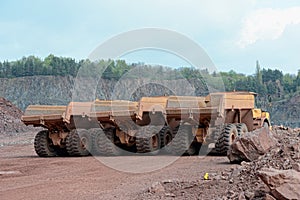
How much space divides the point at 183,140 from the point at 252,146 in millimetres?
4250

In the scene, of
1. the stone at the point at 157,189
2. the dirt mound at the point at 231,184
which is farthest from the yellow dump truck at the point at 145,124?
the stone at the point at 157,189

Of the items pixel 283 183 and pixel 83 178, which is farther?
pixel 83 178

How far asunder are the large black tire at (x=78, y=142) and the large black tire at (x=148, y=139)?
1.81 meters

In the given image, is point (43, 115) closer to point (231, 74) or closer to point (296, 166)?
point (296, 166)

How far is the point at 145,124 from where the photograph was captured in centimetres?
1662

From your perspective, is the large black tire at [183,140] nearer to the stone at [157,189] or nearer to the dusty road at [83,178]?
the dusty road at [83,178]

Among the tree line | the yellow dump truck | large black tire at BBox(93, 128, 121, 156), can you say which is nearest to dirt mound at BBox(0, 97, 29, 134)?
the tree line

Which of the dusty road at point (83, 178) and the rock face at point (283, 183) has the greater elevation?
the rock face at point (283, 183)

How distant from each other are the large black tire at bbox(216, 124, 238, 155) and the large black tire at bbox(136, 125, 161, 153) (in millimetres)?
2165

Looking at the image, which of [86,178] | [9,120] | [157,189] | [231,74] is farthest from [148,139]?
[231,74]

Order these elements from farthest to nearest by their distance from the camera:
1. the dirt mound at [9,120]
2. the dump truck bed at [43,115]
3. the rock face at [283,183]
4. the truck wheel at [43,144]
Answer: the dirt mound at [9,120] < the truck wheel at [43,144] < the dump truck bed at [43,115] < the rock face at [283,183]

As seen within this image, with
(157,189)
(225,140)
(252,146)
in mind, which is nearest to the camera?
(157,189)

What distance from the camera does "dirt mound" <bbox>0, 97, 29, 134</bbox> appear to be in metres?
37.4

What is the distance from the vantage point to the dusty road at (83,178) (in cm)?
925
